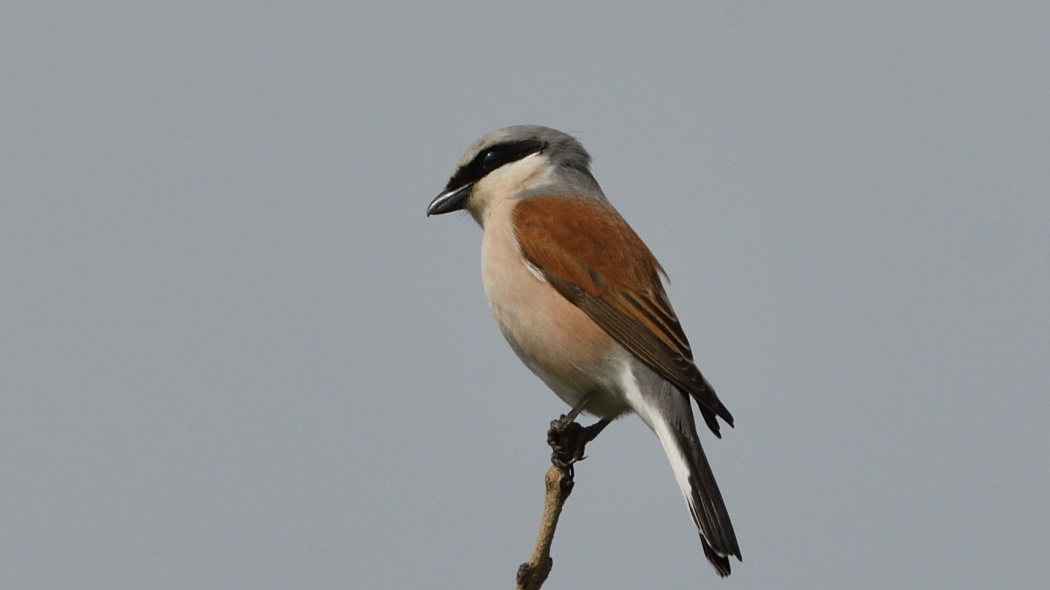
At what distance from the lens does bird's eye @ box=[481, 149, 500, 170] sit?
4891mm

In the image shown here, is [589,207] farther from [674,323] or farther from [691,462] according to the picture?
[691,462]

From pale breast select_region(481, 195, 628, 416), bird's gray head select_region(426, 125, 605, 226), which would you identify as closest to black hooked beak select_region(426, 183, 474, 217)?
bird's gray head select_region(426, 125, 605, 226)

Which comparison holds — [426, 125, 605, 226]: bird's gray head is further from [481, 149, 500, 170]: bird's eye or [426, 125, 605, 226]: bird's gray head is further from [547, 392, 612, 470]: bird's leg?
[547, 392, 612, 470]: bird's leg

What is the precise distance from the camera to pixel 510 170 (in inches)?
191

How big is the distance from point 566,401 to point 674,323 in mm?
530

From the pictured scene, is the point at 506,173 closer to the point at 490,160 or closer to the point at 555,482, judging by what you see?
the point at 490,160

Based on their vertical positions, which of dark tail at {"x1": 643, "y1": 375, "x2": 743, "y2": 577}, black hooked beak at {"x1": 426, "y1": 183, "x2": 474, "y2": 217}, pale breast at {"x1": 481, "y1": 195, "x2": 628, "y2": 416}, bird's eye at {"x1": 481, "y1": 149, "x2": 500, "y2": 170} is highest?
bird's eye at {"x1": 481, "y1": 149, "x2": 500, "y2": 170}

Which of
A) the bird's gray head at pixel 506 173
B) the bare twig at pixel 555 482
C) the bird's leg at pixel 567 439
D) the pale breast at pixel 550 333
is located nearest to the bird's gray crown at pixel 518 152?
the bird's gray head at pixel 506 173

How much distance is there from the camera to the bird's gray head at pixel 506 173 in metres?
4.84

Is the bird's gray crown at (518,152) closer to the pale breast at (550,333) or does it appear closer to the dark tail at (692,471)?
the pale breast at (550,333)

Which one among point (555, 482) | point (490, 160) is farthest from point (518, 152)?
point (555, 482)

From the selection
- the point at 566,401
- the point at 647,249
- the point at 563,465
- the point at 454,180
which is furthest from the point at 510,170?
the point at 563,465

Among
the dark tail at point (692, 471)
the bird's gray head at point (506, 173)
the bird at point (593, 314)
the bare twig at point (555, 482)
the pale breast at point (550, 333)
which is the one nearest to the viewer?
the bare twig at point (555, 482)

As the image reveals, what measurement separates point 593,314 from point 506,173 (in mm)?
1017
